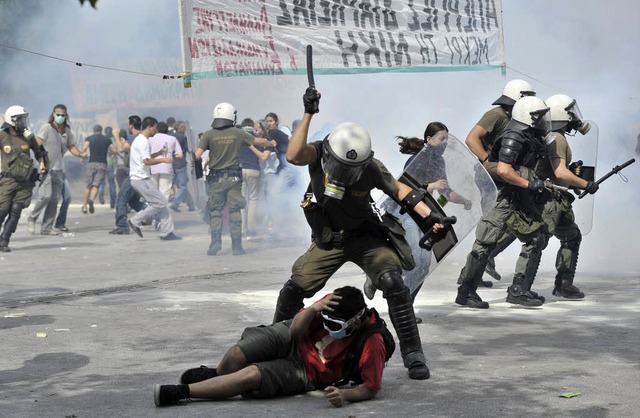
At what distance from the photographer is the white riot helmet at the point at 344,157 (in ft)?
19.3

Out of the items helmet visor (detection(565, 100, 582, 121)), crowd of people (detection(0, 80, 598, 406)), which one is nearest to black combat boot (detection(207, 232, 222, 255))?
crowd of people (detection(0, 80, 598, 406))

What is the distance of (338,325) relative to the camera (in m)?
5.43

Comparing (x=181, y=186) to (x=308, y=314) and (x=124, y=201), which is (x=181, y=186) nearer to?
(x=124, y=201)

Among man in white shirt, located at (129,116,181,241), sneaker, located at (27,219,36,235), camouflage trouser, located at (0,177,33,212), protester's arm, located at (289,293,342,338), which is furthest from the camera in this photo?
sneaker, located at (27,219,36,235)

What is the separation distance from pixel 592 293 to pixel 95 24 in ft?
61.5

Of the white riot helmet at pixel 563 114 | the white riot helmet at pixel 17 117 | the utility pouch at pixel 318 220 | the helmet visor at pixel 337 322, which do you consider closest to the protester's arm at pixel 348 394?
the helmet visor at pixel 337 322

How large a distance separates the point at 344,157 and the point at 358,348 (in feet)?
3.15

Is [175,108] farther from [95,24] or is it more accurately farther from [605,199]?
[605,199]

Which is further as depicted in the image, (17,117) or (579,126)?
(17,117)

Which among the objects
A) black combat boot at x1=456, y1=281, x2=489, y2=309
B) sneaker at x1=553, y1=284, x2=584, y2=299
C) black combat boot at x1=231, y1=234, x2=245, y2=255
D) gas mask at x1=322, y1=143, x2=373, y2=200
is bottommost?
sneaker at x1=553, y1=284, x2=584, y2=299

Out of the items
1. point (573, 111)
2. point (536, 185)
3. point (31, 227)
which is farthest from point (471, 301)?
point (31, 227)

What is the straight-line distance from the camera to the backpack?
18.0 ft

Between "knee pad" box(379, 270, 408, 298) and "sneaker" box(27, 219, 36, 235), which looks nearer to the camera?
"knee pad" box(379, 270, 408, 298)

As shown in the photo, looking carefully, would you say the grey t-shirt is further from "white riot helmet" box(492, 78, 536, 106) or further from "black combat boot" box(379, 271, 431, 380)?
"black combat boot" box(379, 271, 431, 380)
